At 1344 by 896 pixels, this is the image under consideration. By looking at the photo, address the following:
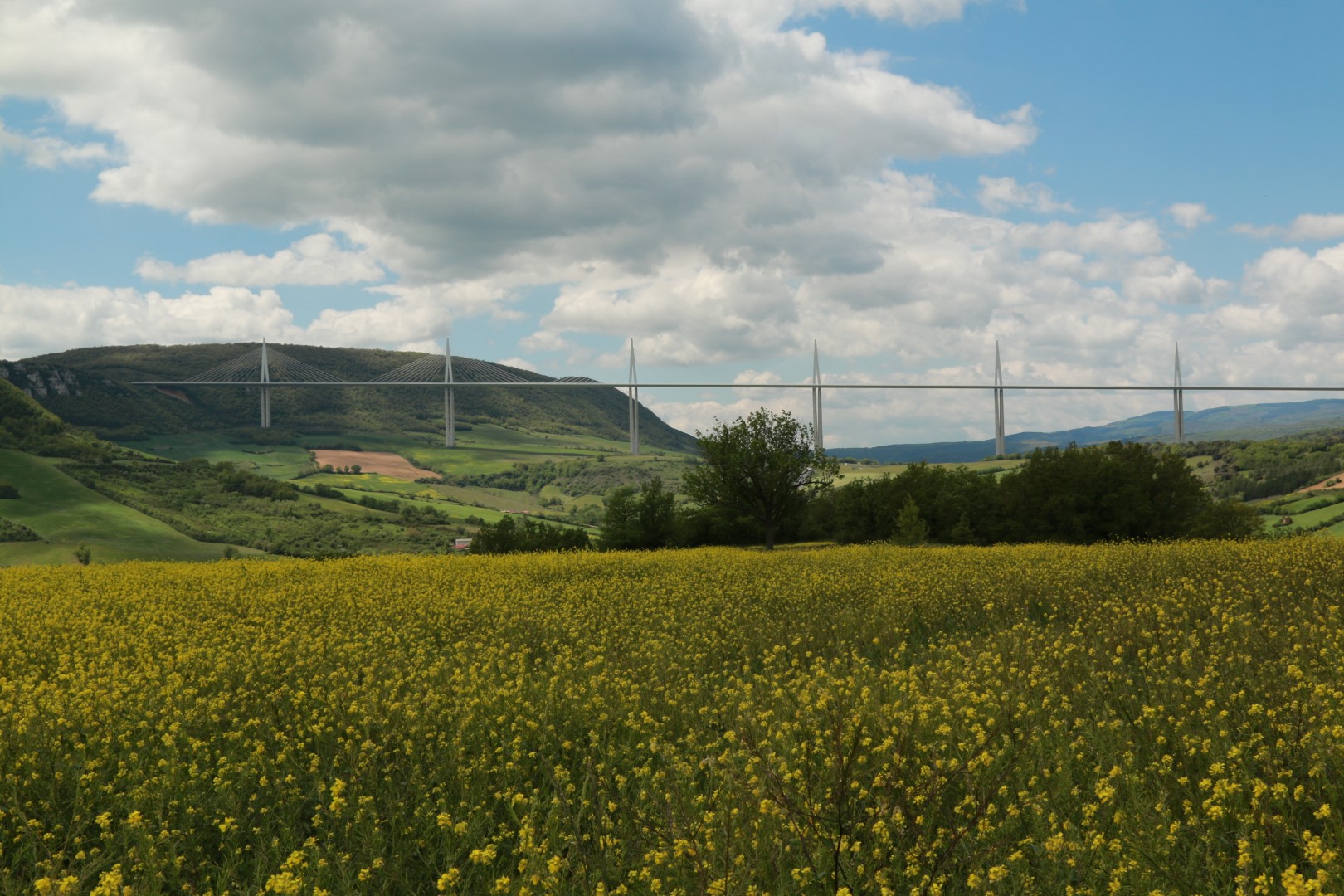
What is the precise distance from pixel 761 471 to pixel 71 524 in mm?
79483

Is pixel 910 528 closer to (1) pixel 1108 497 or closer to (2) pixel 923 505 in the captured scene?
(1) pixel 1108 497

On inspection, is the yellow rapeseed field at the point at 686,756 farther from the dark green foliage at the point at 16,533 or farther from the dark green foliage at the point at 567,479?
the dark green foliage at the point at 567,479

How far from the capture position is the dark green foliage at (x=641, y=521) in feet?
173

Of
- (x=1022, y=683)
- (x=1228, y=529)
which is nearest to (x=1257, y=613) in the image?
(x=1022, y=683)

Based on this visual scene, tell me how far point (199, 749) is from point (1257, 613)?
43.6 feet

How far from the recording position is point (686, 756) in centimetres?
728

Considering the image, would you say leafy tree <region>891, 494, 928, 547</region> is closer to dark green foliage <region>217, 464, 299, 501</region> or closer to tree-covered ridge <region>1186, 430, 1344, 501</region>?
tree-covered ridge <region>1186, 430, 1344, 501</region>

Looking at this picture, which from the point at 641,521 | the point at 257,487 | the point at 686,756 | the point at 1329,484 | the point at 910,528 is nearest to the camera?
the point at 686,756

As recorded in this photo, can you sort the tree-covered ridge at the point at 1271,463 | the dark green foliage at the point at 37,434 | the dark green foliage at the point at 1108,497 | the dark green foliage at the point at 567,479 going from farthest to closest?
the dark green foliage at the point at 567,479
the dark green foliage at the point at 37,434
the tree-covered ridge at the point at 1271,463
the dark green foliage at the point at 1108,497

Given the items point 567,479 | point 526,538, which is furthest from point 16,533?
point 567,479

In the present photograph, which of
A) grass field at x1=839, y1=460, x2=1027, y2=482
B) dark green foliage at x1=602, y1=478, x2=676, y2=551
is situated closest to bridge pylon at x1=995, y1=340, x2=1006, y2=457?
grass field at x1=839, y1=460, x2=1027, y2=482

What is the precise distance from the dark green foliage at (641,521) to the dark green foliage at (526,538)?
1.91 metres

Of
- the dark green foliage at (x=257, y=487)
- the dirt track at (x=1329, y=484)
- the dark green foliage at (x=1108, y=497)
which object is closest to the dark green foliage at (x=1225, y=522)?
the dark green foliage at (x=1108, y=497)

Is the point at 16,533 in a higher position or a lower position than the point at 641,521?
lower
